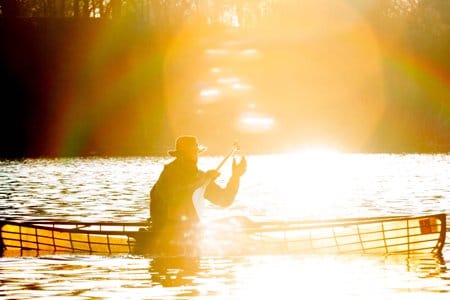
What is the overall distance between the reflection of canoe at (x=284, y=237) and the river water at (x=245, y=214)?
0.42 metres

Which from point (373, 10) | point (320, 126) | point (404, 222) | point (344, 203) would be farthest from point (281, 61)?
point (404, 222)

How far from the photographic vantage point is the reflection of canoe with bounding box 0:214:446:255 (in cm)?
2486

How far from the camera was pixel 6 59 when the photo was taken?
109562 millimetres

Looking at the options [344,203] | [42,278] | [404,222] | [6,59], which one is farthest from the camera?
[6,59]

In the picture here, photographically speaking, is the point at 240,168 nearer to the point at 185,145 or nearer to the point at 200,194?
the point at 185,145

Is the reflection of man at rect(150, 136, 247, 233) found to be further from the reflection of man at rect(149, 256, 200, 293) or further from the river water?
the river water

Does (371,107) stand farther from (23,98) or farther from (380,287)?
(380,287)

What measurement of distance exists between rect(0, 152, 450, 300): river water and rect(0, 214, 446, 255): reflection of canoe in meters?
0.42

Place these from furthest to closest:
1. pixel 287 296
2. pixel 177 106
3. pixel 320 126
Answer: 1. pixel 320 126
2. pixel 177 106
3. pixel 287 296

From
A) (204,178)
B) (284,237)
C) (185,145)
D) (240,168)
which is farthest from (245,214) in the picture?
(240,168)

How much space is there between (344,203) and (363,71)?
72.8 meters

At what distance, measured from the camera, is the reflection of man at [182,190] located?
23.8 meters

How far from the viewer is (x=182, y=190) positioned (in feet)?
79.5

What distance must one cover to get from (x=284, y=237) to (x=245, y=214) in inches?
758
